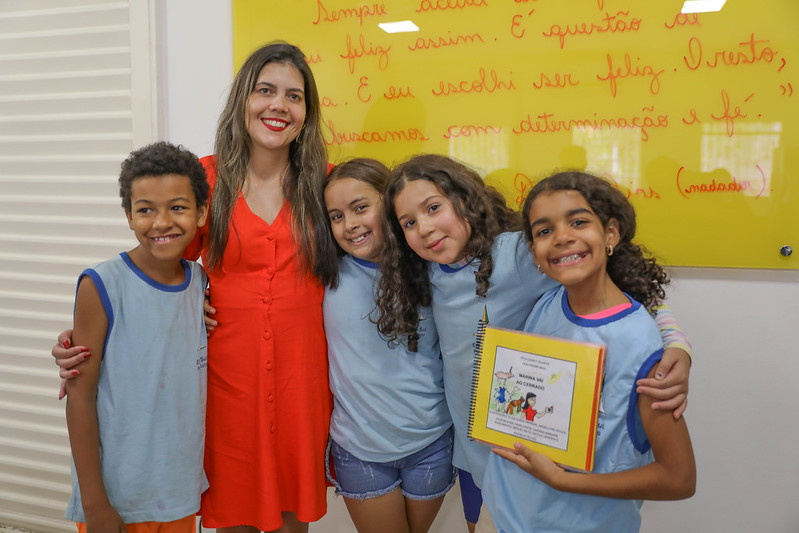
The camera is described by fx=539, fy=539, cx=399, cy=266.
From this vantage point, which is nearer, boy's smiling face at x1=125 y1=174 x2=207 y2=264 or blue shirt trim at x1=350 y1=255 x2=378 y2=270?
boy's smiling face at x1=125 y1=174 x2=207 y2=264

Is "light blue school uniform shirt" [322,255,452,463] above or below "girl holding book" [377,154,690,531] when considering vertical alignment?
below

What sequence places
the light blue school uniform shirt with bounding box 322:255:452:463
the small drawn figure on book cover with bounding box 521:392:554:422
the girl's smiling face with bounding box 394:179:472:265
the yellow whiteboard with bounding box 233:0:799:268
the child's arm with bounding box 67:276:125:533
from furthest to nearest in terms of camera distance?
the yellow whiteboard with bounding box 233:0:799:268 < the light blue school uniform shirt with bounding box 322:255:452:463 < the girl's smiling face with bounding box 394:179:472:265 < the child's arm with bounding box 67:276:125:533 < the small drawn figure on book cover with bounding box 521:392:554:422

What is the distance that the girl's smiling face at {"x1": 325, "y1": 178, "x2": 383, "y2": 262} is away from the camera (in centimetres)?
142

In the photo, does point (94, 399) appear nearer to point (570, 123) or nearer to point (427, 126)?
point (427, 126)

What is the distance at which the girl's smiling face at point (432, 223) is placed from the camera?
1299mm

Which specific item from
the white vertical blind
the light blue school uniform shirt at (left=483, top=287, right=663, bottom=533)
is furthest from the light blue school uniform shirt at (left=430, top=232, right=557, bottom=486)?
the white vertical blind

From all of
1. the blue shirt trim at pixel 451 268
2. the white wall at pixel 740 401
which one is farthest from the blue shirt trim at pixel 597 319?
the white wall at pixel 740 401

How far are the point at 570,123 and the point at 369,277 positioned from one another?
2.73 ft

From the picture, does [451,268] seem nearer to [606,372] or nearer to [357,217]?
[357,217]

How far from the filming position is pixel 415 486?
4.72 feet

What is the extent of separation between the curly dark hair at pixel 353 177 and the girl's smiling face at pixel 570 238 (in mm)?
496

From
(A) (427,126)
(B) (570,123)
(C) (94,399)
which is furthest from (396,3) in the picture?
(C) (94,399)

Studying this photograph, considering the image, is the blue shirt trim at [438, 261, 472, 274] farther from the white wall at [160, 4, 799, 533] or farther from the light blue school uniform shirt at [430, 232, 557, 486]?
the white wall at [160, 4, 799, 533]

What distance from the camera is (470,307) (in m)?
1.32
